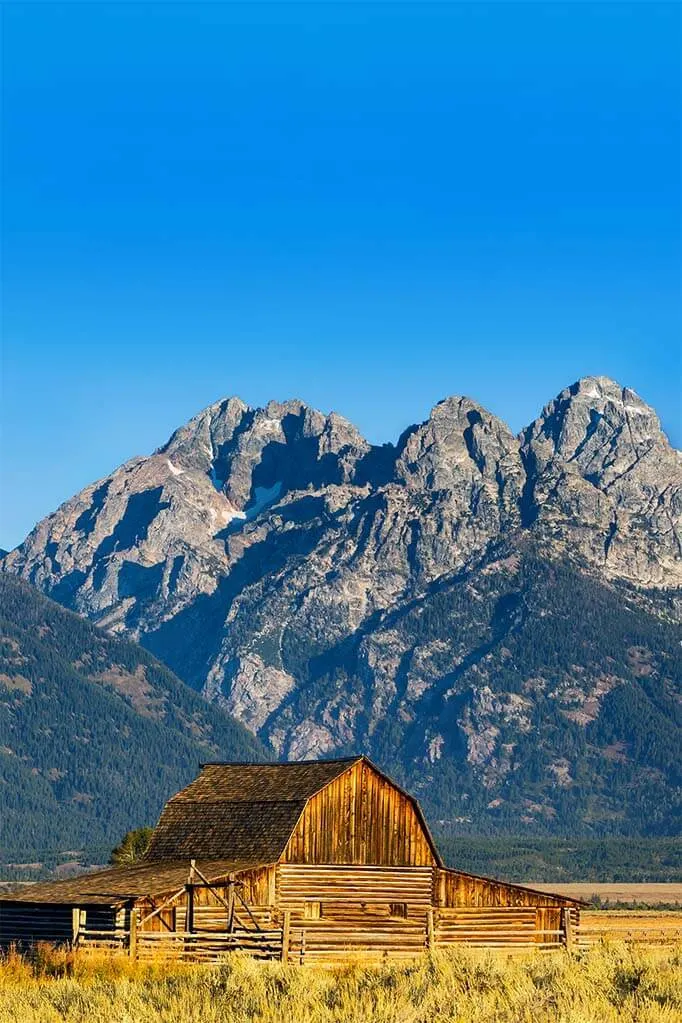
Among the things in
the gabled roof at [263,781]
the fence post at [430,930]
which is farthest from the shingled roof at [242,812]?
the fence post at [430,930]

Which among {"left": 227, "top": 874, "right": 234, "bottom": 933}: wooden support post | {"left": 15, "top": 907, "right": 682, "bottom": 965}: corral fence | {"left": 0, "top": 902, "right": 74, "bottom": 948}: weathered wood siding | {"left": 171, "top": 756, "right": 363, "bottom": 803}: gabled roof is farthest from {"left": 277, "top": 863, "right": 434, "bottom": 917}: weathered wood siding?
{"left": 0, "top": 902, "right": 74, "bottom": 948}: weathered wood siding

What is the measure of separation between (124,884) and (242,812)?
26.8 feet

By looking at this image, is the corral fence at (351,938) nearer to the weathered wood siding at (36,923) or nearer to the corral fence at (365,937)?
the corral fence at (365,937)

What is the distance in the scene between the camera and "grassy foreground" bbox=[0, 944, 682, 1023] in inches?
1238

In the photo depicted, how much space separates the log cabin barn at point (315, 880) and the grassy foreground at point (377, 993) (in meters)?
16.2

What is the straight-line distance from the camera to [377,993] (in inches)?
1372

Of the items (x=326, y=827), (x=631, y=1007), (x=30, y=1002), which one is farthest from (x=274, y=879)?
(x=631, y=1007)

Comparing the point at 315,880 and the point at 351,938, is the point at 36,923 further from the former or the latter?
the point at 351,938

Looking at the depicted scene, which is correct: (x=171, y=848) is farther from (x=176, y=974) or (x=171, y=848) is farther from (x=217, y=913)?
(x=176, y=974)

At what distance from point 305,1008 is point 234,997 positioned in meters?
3.67

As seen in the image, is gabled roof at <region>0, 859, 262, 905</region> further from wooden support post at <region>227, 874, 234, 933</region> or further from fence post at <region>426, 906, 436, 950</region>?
fence post at <region>426, 906, 436, 950</region>

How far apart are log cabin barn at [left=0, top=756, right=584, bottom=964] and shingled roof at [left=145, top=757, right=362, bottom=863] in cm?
5

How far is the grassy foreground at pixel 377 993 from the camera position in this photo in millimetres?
31453

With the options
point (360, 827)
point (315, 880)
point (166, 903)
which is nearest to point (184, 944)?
point (166, 903)
